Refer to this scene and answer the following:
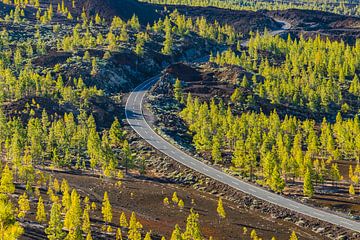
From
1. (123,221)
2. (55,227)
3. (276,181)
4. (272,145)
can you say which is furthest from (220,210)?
(272,145)

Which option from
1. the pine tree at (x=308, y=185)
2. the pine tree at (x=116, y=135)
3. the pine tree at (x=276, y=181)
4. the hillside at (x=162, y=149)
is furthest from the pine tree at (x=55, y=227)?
the pine tree at (x=116, y=135)

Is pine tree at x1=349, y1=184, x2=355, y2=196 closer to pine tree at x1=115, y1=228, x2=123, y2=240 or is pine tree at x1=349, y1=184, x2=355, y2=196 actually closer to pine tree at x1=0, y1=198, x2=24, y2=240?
pine tree at x1=115, y1=228, x2=123, y2=240

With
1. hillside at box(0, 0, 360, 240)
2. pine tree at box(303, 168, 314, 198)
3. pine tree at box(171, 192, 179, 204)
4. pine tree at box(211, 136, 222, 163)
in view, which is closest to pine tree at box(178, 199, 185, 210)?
hillside at box(0, 0, 360, 240)

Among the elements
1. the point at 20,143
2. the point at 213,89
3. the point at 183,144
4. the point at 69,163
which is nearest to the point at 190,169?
the point at 183,144

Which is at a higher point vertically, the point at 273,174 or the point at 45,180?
the point at 273,174

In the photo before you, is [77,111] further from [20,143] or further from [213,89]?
[213,89]

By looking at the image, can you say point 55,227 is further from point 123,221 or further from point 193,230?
point 193,230

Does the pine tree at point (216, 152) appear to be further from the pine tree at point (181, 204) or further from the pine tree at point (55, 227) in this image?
the pine tree at point (55, 227)

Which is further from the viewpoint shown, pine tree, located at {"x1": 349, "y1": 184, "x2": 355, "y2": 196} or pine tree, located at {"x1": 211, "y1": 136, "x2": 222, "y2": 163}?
pine tree, located at {"x1": 211, "y1": 136, "x2": 222, "y2": 163}

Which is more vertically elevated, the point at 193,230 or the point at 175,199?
the point at 193,230
